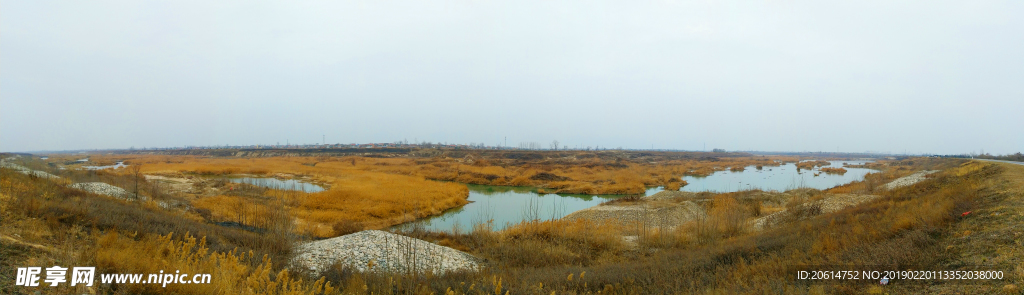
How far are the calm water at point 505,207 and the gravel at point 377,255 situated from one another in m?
5.30

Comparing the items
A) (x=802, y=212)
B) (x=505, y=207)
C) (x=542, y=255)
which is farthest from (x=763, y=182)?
(x=542, y=255)

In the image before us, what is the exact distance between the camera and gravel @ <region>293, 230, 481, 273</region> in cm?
894

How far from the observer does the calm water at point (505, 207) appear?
66.1 feet

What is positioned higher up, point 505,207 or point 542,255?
point 542,255

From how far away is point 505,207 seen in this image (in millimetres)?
25875

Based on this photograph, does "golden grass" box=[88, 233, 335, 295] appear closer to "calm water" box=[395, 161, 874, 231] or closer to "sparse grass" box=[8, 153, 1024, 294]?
"sparse grass" box=[8, 153, 1024, 294]

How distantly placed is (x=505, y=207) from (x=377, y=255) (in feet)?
53.6

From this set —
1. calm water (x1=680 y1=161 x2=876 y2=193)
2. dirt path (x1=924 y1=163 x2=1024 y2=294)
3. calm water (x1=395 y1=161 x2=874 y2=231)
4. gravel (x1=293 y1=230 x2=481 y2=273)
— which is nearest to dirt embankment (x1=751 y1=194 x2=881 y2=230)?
dirt path (x1=924 y1=163 x2=1024 y2=294)

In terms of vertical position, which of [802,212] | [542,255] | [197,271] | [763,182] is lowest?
[763,182]

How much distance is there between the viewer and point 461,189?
32000mm

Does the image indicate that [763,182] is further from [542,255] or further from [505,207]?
[542,255]

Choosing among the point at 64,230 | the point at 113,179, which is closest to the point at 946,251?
the point at 64,230

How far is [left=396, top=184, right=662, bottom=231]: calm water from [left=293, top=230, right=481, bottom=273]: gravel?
17.4ft

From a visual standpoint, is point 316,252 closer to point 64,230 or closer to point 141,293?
point 64,230
